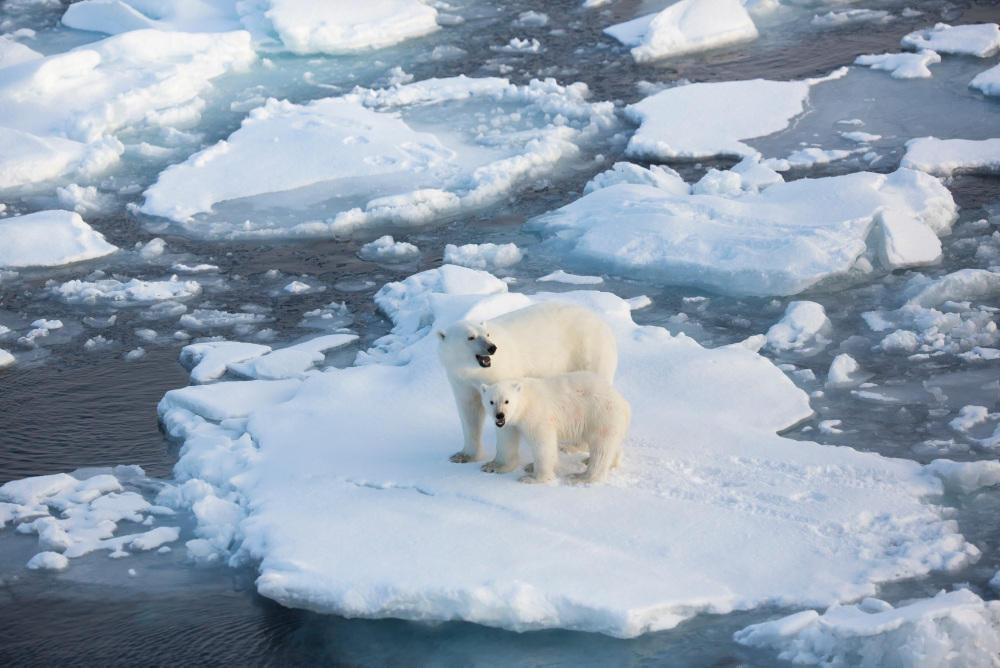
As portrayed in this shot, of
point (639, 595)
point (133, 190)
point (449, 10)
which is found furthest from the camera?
point (449, 10)

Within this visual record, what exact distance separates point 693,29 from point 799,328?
25.7 ft

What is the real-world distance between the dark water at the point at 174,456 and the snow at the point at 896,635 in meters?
0.13

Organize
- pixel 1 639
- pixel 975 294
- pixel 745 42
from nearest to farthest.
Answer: pixel 1 639, pixel 975 294, pixel 745 42

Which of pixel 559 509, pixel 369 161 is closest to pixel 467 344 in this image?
pixel 559 509

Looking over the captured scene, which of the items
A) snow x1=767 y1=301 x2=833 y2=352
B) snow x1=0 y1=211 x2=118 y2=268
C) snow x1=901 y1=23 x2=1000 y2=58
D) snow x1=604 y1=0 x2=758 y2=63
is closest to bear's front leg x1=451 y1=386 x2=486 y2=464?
snow x1=767 y1=301 x2=833 y2=352

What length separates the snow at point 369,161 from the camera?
870cm

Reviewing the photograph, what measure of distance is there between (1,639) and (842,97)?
9.66 metres

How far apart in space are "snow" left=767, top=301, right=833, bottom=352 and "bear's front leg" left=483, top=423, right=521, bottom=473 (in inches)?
88.0

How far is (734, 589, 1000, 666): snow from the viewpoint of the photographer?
3393 mm

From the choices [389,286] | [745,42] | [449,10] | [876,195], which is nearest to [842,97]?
[745,42]

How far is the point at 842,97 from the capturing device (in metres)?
10.8

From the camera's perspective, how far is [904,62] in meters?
11.5

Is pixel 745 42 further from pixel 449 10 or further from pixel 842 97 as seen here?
pixel 449 10

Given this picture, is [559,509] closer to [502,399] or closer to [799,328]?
[502,399]
